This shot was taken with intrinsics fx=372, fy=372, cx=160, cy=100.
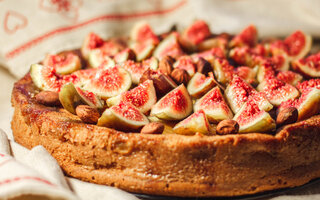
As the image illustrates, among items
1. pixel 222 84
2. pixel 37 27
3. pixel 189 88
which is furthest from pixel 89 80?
pixel 37 27

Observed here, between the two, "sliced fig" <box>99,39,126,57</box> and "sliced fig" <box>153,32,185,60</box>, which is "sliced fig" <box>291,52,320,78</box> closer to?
"sliced fig" <box>153,32,185,60</box>

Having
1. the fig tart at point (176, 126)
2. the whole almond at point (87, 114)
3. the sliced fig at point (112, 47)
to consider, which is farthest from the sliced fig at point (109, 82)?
the sliced fig at point (112, 47)

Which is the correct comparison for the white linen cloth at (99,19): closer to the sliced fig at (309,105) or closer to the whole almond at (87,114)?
the whole almond at (87,114)

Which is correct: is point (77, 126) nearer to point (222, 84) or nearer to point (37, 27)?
point (222, 84)

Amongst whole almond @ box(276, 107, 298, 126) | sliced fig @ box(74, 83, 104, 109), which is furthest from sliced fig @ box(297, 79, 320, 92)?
sliced fig @ box(74, 83, 104, 109)

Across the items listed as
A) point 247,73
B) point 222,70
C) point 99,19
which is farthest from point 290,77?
point 99,19

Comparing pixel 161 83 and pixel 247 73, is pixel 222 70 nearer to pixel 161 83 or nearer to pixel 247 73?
pixel 247 73
